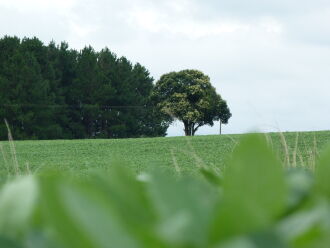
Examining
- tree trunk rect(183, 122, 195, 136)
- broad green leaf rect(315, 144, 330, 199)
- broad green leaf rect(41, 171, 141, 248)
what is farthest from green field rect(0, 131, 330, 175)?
tree trunk rect(183, 122, 195, 136)

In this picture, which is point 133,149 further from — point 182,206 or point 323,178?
point 182,206

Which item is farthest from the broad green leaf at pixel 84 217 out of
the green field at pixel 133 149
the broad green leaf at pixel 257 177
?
the green field at pixel 133 149

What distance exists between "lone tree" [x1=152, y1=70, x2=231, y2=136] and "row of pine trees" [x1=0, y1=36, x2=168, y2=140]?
1347 mm

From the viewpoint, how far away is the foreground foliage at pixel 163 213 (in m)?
0.27

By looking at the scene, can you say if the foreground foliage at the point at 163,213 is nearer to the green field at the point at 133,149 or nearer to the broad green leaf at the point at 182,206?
the broad green leaf at the point at 182,206

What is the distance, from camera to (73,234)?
0.29 meters

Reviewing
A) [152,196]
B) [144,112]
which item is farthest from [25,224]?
[144,112]

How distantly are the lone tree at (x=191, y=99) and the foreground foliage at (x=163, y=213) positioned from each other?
36.3 metres

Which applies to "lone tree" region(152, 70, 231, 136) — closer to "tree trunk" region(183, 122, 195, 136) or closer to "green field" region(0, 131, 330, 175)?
"tree trunk" region(183, 122, 195, 136)

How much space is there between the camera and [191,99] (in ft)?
126

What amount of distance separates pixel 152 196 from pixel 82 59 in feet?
127

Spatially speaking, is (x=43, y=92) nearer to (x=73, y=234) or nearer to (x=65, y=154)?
(x=65, y=154)

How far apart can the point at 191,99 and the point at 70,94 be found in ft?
25.7

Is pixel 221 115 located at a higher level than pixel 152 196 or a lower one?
higher
